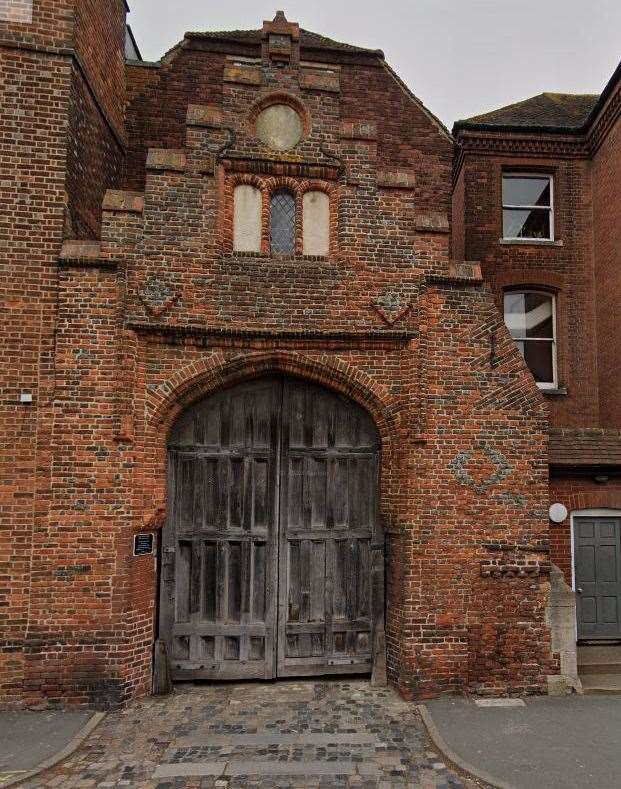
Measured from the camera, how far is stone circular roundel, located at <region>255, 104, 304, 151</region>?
26.4 feet

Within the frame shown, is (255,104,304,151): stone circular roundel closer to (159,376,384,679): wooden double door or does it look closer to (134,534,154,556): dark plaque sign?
(159,376,384,679): wooden double door

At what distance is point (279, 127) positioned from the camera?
8094 mm

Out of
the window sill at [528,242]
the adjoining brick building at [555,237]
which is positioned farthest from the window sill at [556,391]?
the window sill at [528,242]

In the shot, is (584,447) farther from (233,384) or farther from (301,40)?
(301,40)

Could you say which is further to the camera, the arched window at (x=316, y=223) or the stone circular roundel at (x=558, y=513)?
the stone circular roundel at (x=558, y=513)

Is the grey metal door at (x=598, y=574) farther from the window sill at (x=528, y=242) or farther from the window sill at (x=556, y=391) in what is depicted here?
the window sill at (x=528, y=242)

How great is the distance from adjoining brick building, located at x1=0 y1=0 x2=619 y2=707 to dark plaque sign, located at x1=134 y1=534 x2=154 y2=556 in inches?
0.8

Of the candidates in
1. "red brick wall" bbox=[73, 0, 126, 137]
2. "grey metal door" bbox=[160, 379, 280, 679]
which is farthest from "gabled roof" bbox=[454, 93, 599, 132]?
"grey metal door" bbox=[160, 379, 280, 679]

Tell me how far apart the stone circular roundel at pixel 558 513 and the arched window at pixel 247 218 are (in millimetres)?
5898

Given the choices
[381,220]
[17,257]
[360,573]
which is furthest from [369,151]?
[360,573]

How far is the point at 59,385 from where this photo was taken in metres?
7.30

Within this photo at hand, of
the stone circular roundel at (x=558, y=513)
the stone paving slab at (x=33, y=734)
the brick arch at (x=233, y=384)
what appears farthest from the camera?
the stone circular roundel at (x=558, y=513)

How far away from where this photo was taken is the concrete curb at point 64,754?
5496 mm

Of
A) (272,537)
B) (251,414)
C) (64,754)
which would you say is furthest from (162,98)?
(64,754)
